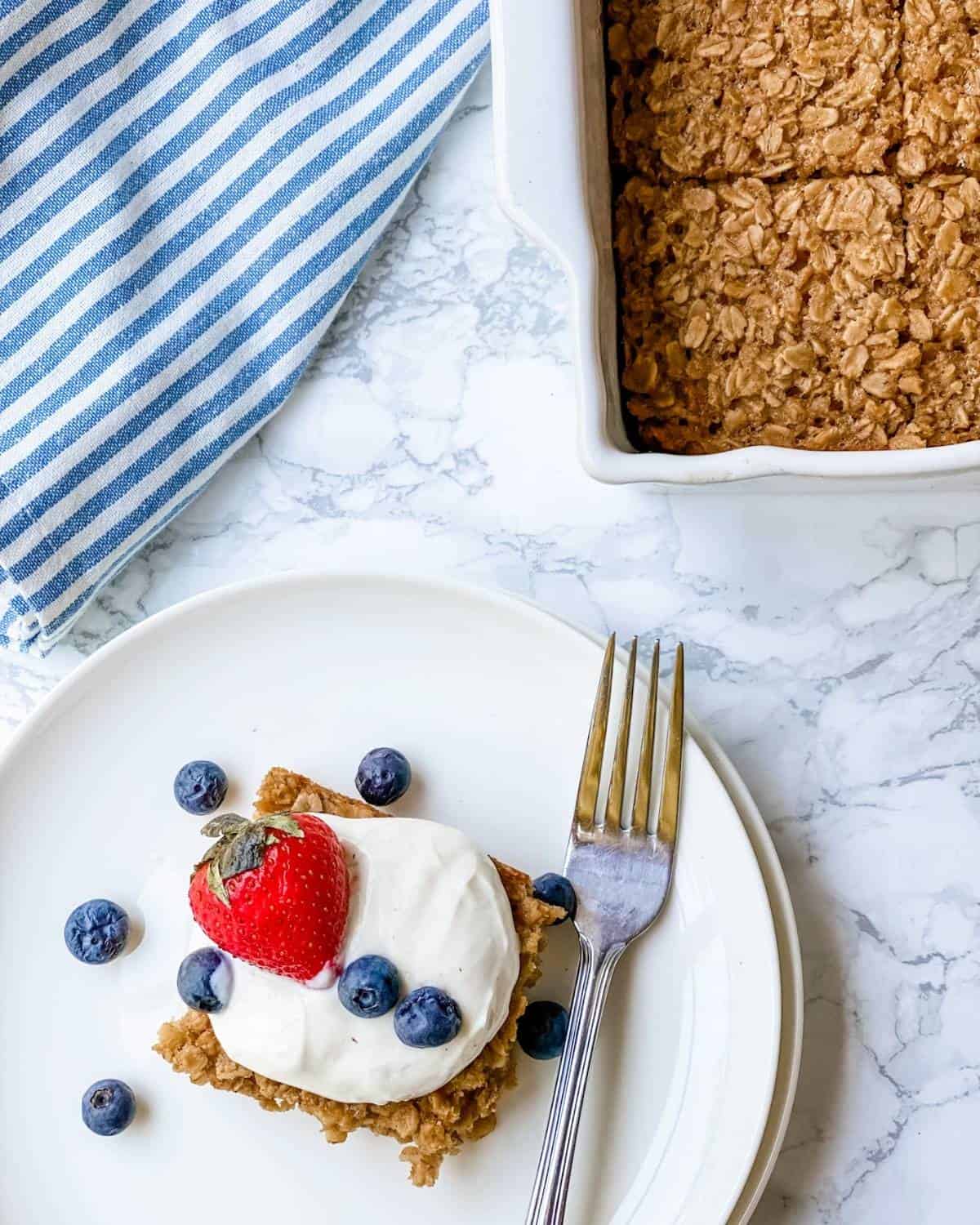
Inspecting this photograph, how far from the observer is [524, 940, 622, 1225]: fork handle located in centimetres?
154

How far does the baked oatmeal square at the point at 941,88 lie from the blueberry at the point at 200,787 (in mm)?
1032

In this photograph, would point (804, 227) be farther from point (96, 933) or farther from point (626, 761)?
point (96, 933)

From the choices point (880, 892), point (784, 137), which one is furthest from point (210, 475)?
point (880, 892)

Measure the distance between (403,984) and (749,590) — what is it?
64 centimetres

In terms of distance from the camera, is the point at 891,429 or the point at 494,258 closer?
the point at 891,429

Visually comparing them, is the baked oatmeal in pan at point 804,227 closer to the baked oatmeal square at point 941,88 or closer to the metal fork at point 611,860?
the baked oatmeal square at point 941,88

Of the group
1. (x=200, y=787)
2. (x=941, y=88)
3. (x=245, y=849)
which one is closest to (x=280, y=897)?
(x=245, y=849)

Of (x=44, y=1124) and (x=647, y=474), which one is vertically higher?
(x=647, y=474)

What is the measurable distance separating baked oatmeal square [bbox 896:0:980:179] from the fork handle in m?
0.92

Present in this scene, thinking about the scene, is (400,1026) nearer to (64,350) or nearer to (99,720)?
(99,720)

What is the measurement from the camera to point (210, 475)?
1.81m

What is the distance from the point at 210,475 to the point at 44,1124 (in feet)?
2.70

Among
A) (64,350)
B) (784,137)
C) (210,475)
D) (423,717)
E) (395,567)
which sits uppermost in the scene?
(784,137)

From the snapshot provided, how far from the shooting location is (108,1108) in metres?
1.66
